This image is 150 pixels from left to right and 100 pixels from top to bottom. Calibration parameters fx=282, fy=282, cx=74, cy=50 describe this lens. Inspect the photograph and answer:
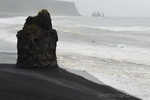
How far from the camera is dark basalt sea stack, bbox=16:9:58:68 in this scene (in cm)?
1102

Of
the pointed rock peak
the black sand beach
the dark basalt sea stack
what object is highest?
the pointed rock peak

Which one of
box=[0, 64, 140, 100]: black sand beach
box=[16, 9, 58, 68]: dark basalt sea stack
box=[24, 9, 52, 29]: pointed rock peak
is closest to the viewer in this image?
box=[0, 64, 140, 100]: black sand beach

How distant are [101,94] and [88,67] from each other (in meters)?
5.05

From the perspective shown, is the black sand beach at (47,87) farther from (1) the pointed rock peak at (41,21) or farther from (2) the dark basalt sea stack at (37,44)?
(1) the pointed rock peak at (41,21)

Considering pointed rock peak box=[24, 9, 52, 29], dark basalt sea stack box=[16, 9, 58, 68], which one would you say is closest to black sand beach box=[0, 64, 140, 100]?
dark basalt sea stack box=[16, 9, 58, 68]

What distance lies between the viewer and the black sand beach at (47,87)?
23.9ft

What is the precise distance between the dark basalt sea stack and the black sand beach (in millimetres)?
547

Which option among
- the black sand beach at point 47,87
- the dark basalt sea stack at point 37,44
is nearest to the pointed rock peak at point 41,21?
the dark basalt sea stack at point 37,44

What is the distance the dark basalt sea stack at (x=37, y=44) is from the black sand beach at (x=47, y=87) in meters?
0.55

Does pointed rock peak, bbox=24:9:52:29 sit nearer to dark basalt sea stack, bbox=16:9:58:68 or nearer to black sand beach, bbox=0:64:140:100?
dark basalt sea stack, bbox=16:9:58:68

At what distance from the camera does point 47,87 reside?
8.24m

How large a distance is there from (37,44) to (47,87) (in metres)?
3.46

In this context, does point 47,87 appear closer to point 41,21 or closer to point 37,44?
point 37,44

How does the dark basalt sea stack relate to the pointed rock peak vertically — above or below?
below
